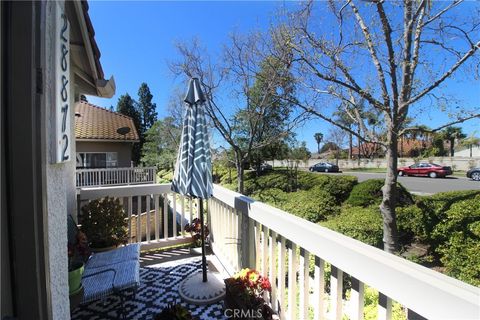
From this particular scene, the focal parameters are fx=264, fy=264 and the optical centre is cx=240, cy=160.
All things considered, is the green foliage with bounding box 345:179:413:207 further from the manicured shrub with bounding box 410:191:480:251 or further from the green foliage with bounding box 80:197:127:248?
the green foliage with bounding box 80:197:127:248

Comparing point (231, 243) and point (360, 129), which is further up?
point (360, 129)

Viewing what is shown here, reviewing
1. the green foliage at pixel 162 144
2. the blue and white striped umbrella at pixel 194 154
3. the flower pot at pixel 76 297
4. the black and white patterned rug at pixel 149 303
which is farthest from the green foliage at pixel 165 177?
the flower pot at pixel 76 297

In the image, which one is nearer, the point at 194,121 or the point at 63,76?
the point at 63,76

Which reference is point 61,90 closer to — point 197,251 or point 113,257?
point 113,257

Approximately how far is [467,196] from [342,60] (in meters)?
3.98

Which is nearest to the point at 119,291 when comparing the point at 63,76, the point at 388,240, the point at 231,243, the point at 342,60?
the point at 231,243

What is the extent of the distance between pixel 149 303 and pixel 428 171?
84.6 ft

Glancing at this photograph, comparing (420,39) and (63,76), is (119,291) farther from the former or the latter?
(420,39)

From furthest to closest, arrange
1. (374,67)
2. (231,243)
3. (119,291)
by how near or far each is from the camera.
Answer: (374,67) < (231,243) < (119,291)

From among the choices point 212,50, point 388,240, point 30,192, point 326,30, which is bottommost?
point 388,240

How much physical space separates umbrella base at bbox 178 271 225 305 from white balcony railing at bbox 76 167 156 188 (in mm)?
9671

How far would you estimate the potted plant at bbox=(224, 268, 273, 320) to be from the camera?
1.95 meters

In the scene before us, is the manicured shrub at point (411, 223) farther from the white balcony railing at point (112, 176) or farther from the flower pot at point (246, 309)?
the white balcony railing at point (112, 176)

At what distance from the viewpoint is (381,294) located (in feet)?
3.87
